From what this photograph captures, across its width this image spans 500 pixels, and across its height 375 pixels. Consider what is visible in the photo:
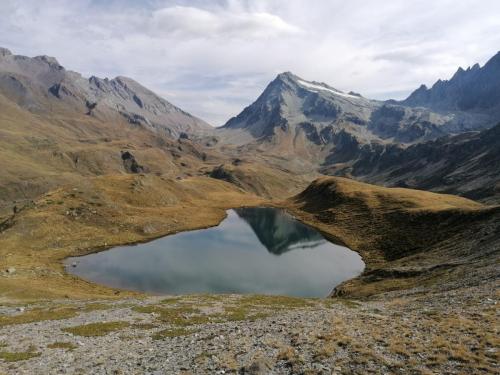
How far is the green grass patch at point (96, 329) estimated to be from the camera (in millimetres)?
35375

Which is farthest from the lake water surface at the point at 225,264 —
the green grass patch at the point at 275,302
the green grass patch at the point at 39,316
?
the green grass patch at the point at 39,316

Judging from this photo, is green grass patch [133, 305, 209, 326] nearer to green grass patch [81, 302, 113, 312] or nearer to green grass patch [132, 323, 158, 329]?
green grass patch [132, 323, 158, 329]

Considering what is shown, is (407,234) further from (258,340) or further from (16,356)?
(16,356)

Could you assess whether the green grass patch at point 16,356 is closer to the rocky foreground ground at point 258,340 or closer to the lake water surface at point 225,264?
the rocky foreground ground at point 258,340

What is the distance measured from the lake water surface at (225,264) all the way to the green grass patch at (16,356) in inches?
1741

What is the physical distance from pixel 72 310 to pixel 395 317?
3630cm

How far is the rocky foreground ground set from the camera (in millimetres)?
23938

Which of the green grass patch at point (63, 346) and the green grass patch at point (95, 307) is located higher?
the green grass patch at point (63, 346)

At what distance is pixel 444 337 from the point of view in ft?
87.2

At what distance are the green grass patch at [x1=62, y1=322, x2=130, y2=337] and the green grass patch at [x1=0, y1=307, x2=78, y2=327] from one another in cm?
569

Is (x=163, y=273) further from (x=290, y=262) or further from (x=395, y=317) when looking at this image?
(x=395, y=317)

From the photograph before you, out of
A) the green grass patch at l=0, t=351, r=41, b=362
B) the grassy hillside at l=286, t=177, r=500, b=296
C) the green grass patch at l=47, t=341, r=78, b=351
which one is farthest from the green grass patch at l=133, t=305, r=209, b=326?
the grassy hillside at l=286, t=177, r=500, b=296

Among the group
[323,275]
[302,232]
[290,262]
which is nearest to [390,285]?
[323,275]

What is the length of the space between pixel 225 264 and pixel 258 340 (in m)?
65.8
